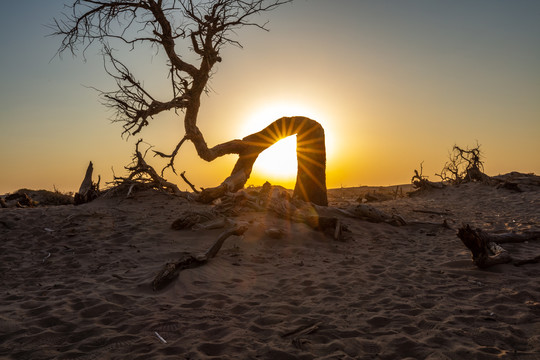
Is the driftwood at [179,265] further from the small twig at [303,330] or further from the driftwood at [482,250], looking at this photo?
the driftwood at [482,250]

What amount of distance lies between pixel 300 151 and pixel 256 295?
7.27 meters

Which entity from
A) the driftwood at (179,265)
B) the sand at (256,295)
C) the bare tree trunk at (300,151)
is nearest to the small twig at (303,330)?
the sand at (256,295)

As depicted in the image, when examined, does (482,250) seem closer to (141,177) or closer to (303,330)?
(303,330)

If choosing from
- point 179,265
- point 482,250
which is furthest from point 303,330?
point 482,250

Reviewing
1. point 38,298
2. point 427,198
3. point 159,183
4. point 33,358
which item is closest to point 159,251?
point 38,298

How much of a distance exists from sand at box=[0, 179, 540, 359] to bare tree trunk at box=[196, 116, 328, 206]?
2.77 m

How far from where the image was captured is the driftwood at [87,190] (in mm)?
10938

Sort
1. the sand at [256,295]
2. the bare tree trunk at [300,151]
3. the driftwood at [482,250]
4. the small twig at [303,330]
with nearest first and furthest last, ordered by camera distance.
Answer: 1. the sand at [256,295]
2. the small twig at [303,330]
3. the driftwood at [482,250]
4. the bare tree trunk at [300,151]

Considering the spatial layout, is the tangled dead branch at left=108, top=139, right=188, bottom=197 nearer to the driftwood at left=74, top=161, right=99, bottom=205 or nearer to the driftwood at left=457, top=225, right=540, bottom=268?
the driftwood at left=74, top=161, right=99, bottom=205

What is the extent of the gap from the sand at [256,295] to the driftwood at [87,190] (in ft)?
8.30

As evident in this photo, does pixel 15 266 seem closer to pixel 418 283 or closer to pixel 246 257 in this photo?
pixel 246 257

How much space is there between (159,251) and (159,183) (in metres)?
5.40

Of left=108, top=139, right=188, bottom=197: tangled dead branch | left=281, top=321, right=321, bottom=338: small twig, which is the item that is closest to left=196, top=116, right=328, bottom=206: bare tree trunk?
left=108, top=139, right=188, bottom=197: tangled dead branch

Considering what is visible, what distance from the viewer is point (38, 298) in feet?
14.5
